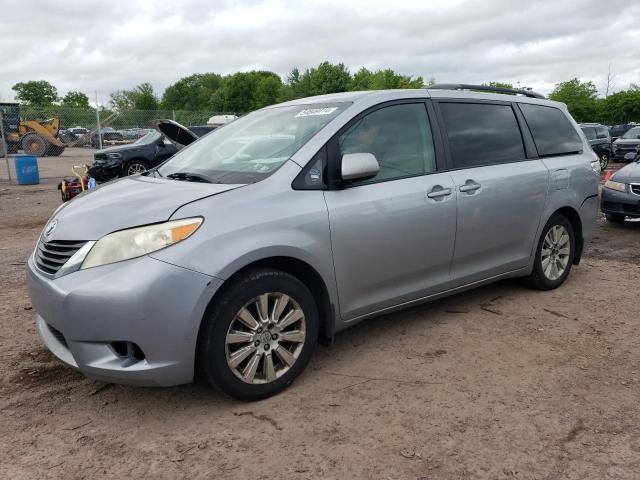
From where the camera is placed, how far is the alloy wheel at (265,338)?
9.45 ft

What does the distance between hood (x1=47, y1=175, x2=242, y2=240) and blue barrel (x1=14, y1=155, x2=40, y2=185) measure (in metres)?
13.4

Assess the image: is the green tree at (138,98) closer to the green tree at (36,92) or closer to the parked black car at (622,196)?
the green tree at (36,92)

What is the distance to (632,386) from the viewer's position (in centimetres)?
316

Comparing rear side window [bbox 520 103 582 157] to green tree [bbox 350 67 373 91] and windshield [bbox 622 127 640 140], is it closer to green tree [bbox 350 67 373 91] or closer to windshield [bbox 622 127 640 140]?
windshield [bbox 622 127 640 140]

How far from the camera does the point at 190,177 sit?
3.47 meters

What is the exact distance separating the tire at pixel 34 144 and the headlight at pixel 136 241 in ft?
73.3

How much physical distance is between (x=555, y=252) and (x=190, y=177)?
332cm

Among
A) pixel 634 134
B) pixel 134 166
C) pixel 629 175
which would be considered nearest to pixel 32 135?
pixel 134 166

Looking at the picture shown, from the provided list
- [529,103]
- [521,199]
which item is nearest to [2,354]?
[521,199]

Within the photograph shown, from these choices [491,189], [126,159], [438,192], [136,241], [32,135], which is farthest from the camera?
[32,135]

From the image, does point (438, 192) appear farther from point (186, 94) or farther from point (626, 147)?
point (186, 94)

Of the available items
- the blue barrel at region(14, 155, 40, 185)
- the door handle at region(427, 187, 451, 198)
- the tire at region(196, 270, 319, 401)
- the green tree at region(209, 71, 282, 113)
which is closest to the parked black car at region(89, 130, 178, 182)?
the blue barrel at region(14, 155, 40, 185)

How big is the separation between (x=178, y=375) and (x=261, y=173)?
1.22 meters

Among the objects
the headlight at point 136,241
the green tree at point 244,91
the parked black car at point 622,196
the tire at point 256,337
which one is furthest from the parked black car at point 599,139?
the green tree at point 244,91
